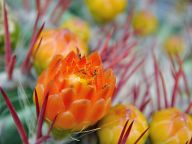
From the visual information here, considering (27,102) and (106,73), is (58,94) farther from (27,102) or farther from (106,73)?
(27,102)

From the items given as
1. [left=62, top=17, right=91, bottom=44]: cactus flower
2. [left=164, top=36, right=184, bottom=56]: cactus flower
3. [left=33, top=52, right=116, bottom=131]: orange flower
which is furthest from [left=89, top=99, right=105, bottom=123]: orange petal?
[left=164, top=36, right=184, bottom=56]: cactus flower

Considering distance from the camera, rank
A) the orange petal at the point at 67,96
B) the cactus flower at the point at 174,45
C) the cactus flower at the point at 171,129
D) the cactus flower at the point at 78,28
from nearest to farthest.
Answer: the orange petal at the point at 67,96, the cactus flower at the point at 171,129, the cactus flower at the point at 78,28, the cactus flower at the point at 174,45

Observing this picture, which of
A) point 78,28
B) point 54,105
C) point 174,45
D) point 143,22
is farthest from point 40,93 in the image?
point 174,45

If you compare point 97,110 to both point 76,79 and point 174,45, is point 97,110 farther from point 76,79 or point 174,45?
point 174,45

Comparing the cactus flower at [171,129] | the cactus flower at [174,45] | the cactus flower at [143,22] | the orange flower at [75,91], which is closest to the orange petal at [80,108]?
the orange flower at [75,91]

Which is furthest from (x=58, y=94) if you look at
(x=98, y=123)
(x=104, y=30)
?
(x=104, y=30)

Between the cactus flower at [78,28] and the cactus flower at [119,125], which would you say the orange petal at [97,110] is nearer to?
the cactus flower at [119,125]
